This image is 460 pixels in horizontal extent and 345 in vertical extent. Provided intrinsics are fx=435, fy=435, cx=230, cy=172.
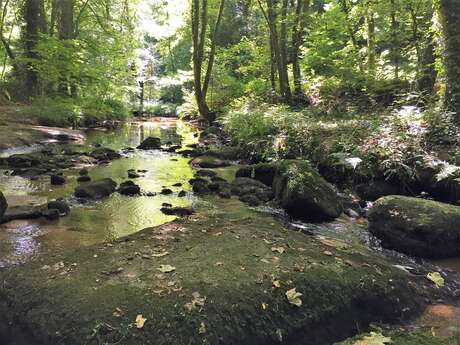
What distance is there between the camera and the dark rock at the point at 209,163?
10.7m

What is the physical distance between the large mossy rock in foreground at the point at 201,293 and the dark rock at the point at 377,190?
3.07 meters

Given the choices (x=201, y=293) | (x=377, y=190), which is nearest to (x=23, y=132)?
(x=377, y=190)

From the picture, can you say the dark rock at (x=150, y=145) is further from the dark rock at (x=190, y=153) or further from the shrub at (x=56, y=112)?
the shrub at (x=56, y=112)

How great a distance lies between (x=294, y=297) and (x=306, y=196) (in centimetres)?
302

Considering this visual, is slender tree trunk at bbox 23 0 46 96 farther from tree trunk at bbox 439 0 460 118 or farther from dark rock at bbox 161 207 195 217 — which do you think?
tree trunk at bbox 439 0 460 118

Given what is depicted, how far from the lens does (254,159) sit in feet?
37.1

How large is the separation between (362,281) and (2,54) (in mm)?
26243

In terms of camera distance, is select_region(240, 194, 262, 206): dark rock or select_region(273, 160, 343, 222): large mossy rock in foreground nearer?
select_region(273, 160, 343, 222): large mossy rock in foreground

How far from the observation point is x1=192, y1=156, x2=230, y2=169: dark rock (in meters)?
10.7

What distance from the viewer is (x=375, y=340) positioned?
121 inches

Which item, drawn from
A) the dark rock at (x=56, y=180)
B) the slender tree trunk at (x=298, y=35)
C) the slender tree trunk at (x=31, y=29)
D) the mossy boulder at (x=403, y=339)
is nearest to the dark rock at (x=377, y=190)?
the mossy boulder at (x=403, y=339)

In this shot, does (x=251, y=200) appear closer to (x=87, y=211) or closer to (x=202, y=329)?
(x=87, y=211)

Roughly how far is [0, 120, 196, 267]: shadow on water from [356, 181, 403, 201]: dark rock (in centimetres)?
310

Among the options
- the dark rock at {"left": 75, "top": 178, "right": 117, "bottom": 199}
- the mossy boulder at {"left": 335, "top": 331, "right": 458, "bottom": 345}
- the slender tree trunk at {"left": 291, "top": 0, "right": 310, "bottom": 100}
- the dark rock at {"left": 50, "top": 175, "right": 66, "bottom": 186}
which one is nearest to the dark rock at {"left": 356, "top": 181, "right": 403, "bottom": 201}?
the dark rock at {"left": 75, "top": 178, "right": 117, "bottom": 199}
